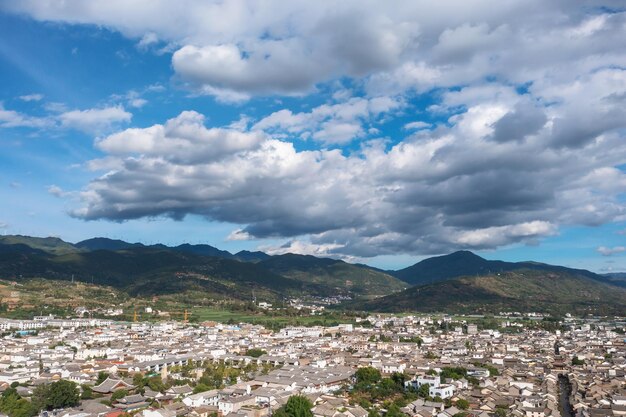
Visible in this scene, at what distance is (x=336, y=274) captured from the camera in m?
154

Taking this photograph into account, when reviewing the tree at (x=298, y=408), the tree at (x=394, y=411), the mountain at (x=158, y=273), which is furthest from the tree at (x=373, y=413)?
the mountain at (x=158, y=273)

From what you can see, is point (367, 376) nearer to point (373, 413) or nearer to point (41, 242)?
point (373, 413)

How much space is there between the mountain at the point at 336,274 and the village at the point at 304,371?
82297 millimetres

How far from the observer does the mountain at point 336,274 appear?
139887 millimetres

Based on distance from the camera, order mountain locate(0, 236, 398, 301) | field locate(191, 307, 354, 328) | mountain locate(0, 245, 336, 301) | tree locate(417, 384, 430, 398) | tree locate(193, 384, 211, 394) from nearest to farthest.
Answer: tree locate(193, 384, 211, 394)
tree locate(417, 384, 430, 398)
field locate(191, 307, 354, 328)
mountain locate(0, 245, 336, 301)
mountain locate(0, 236, 398, 301)

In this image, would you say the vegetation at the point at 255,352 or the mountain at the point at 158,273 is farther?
the mountain at the point at 158,273

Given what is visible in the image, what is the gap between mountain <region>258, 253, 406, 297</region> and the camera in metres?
140

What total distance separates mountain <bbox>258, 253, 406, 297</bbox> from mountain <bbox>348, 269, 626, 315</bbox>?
33752 millimetres

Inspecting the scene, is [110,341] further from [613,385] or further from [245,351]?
[613,385]

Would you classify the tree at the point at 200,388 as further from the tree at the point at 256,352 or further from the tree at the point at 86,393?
the tree at the point at 256,352

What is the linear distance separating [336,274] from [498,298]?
70157 mm

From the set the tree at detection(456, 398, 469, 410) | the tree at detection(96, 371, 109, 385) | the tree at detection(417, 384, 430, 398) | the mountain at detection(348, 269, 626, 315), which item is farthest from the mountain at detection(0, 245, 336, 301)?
the tree at detection(456, 398, 469, 410)

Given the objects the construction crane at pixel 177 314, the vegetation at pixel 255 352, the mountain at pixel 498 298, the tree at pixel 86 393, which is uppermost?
the mountain at pixel 498 298

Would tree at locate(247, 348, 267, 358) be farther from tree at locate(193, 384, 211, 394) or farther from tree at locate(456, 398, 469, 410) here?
tree at locate(456, 398, 469, 410)
